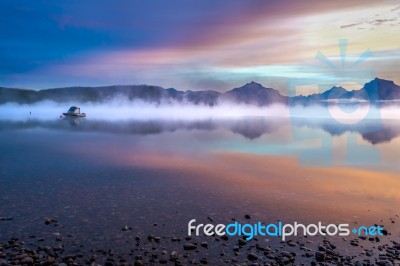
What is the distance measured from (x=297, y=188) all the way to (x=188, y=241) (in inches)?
465

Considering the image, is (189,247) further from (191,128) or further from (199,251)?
Result: (191,128)

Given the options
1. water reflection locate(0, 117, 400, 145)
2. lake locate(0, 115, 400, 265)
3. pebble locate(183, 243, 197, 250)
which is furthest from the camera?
water reflection locate(0, 117, 400, 145)

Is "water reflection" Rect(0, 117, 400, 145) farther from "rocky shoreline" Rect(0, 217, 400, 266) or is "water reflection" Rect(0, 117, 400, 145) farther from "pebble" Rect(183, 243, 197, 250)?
"pebble" Rect(183, 243, 197, 250)

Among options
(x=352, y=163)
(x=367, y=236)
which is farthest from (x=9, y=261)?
(x=352, y=163)

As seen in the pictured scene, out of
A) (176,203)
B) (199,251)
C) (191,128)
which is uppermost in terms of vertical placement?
(191,128)

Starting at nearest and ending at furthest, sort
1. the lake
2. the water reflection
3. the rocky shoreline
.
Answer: the rocky shoreline < the lake < the water reflection

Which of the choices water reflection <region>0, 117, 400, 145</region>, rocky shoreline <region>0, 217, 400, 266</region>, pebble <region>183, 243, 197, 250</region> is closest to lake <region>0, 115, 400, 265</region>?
rocky shoreline <region>0, 217, 400, 266</region>

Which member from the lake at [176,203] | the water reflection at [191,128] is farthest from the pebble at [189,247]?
the water reflection at [191,128]

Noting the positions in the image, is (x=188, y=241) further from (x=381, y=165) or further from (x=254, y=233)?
(x=381, y=165)

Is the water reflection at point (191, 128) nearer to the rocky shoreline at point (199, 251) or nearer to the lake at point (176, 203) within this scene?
the lake at point (176, 203)

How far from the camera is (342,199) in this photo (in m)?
21.0

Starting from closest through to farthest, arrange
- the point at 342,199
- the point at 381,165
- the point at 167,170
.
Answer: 1. the point at 342,199
2. the point at 167,170
3. the point at 381,165

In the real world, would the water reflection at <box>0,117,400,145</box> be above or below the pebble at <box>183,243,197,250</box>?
above

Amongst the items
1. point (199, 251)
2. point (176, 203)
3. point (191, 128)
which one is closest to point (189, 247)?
point (199, 251)
